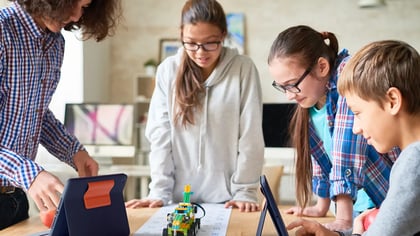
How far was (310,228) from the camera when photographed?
112 cm

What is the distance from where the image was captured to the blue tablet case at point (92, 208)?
957 millimetres

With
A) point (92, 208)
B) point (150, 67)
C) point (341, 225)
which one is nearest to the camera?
point (92, 208)

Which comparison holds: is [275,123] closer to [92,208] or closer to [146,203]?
[146,203]

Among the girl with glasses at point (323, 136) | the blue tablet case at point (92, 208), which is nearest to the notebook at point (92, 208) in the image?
the blue tablet case at point (92, 208)

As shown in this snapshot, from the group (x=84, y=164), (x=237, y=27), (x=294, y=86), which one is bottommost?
(x=84, y=164)

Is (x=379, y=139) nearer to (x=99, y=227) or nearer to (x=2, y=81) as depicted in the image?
(x=99, y=227)

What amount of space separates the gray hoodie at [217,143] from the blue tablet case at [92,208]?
0.56 m

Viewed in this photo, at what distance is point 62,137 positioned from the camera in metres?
1.42

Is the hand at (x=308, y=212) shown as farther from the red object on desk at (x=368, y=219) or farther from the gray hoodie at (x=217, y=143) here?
the red object on desk at (x=368, y=219)

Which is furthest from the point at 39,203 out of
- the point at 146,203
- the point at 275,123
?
the point at 275,123

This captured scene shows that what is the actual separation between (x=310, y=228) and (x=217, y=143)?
0.61 meters

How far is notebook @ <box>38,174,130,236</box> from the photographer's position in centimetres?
96

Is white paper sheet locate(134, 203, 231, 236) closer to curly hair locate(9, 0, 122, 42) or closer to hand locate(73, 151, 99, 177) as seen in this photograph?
hand locate(73, 151, 99, 177)

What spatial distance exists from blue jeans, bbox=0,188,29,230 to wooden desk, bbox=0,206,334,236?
0.05ft
